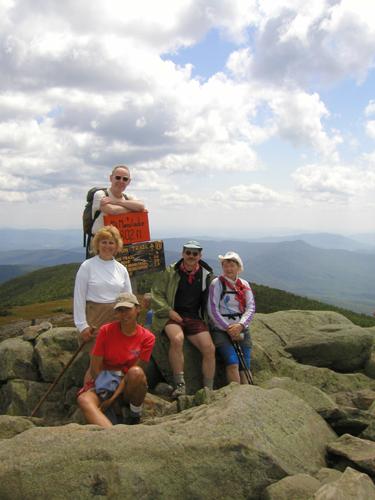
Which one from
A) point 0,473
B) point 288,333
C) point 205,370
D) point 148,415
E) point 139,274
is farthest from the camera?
point 288,333

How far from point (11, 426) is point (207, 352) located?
4975mm

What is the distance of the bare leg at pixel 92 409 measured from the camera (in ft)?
25.6

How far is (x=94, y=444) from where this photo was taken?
6.26 metres

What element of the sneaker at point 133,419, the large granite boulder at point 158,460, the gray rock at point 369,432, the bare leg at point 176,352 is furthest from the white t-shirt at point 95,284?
the gray rock at point 369,432

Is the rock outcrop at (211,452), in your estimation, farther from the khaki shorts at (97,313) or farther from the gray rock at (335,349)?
the gray rock at (335,349)

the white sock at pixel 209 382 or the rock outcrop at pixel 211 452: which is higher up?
the rock outcrop at pixel 211 452

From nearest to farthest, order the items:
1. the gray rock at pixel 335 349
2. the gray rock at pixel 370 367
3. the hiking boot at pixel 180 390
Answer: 1. the hiking boot at pixel 180 390
2. the gray rock at pixel 335 349
3. the gray rock at pixel 370 367

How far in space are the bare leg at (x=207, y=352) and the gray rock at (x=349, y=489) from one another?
551cm

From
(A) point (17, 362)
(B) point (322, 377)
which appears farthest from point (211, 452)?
(A) point (17, 362)

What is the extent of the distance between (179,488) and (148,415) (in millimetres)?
4287

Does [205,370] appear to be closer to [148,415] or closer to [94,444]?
[148,415]

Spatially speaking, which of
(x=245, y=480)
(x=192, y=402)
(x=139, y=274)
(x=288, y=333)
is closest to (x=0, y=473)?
(x=245, y=480)

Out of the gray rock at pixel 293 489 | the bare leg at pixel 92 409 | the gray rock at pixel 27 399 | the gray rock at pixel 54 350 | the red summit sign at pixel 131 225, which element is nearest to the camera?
the gray rock at pixel 293 489

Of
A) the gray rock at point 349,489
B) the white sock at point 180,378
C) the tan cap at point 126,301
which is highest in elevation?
the tan cap at point 126,301
